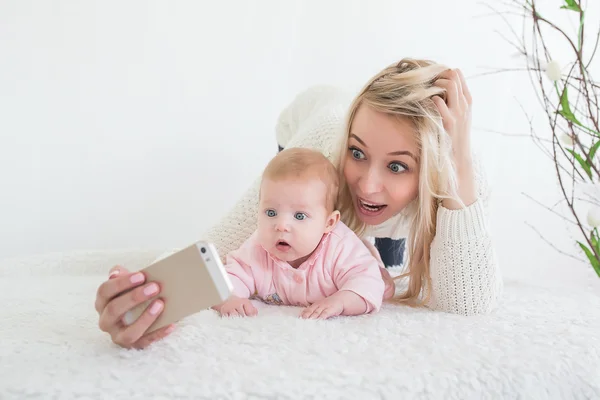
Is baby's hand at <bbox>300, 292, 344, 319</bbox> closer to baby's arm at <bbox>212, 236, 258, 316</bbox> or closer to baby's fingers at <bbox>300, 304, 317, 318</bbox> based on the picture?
baby's fingers at <bbox>300, 304, 317, 318</bbox>

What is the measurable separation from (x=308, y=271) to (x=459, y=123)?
0.46 metres

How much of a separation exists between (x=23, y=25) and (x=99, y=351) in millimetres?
1767

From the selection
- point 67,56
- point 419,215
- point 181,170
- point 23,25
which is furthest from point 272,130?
point 419,215

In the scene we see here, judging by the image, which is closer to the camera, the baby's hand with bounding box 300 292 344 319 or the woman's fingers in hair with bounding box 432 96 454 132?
the baby's hand with bounding box 300 292 344 319

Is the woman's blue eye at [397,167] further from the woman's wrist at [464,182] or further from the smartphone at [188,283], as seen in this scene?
the smartphone at [188,283]

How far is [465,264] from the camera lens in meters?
1.42

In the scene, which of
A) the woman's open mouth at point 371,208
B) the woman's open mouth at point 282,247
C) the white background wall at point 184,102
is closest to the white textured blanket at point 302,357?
the woman's open mouth at point 282,247

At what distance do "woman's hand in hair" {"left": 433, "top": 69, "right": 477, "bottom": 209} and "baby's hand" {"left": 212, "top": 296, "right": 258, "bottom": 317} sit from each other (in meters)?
0.51

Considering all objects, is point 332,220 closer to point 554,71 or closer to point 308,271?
point 308,271

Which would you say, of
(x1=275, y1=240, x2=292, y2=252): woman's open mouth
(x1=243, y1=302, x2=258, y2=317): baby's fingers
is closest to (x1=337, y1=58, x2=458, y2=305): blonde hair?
(x1=275, y1=240, x2=292, y2=252): woman's open mouth

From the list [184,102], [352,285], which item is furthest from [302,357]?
[184,102]

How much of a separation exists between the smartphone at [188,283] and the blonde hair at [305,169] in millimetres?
376

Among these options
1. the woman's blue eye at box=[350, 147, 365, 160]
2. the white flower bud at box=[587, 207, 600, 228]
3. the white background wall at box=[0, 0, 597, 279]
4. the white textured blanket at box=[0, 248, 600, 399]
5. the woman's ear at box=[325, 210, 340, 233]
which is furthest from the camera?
the white background wall at box=[0, 0, 597, 279]

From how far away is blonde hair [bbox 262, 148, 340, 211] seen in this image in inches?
50.0
